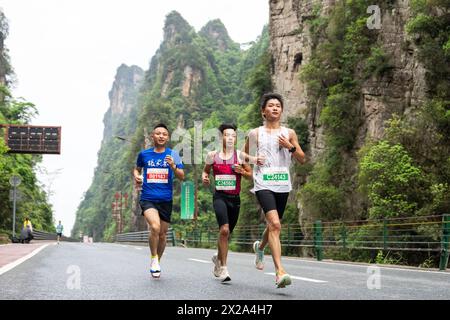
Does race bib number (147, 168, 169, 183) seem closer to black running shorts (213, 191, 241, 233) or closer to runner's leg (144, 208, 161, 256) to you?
runner's leg (144, 208, 161, 256)

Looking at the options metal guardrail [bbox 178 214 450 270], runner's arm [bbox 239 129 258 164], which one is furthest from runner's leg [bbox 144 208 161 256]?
metal guardrail [bbox 178 214 450 270]

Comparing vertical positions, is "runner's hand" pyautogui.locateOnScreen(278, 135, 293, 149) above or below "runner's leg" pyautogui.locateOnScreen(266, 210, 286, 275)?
above

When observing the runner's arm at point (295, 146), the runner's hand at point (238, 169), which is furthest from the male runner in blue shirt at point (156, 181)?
the runner's arm at point (295, 146)

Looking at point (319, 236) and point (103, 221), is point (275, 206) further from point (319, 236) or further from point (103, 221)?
point (103, 221)

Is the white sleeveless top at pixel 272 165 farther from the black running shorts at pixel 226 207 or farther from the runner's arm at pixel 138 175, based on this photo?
the runner's arm at pixel 138 175

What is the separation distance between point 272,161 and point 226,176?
34.7 inches

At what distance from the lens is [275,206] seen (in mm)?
6664

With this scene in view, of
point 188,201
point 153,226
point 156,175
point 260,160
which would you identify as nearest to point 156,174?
point 156,175

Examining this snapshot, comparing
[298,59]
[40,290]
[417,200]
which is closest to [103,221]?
[298,59]

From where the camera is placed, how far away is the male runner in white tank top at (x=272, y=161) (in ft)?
21.6

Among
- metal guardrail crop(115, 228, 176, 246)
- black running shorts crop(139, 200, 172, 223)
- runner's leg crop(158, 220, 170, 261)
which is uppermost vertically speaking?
black running shorts crop(139, 200, 172, 223)

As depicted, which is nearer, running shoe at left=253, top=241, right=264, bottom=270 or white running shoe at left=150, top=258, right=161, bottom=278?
running shoe at left=253, top=241, right=264, bottom=270

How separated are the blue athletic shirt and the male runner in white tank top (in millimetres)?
1579

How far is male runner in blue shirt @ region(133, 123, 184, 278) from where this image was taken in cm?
792
